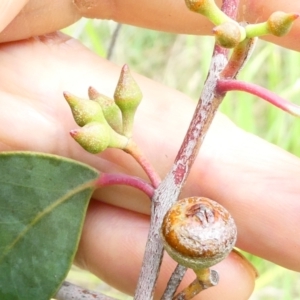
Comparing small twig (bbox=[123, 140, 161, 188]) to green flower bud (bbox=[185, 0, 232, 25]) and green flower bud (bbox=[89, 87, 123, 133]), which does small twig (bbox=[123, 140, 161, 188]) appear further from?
green flower bud (bbox=[185, 0, 232, 25])

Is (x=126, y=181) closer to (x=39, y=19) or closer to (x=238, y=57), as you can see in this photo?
(x=238, y=57)

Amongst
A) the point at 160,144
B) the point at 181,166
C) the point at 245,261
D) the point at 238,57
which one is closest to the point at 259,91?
the point at 238,57

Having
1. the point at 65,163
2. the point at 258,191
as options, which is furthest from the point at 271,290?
the point at 65,163

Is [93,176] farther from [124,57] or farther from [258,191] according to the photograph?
[124,57]

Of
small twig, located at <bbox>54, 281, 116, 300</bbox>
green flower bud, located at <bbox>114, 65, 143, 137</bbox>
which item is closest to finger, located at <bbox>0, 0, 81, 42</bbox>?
green flower bud, located at <bbox>114, 65, 143, 137</bbox>

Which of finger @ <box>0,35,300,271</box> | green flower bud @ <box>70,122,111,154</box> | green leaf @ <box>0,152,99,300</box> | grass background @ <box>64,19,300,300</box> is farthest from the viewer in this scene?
grass background @ <box>64,19,300,300</box>

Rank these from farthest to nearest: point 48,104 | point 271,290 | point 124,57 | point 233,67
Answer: point 124,57, point 271,290, point 48,104, point 233,67
